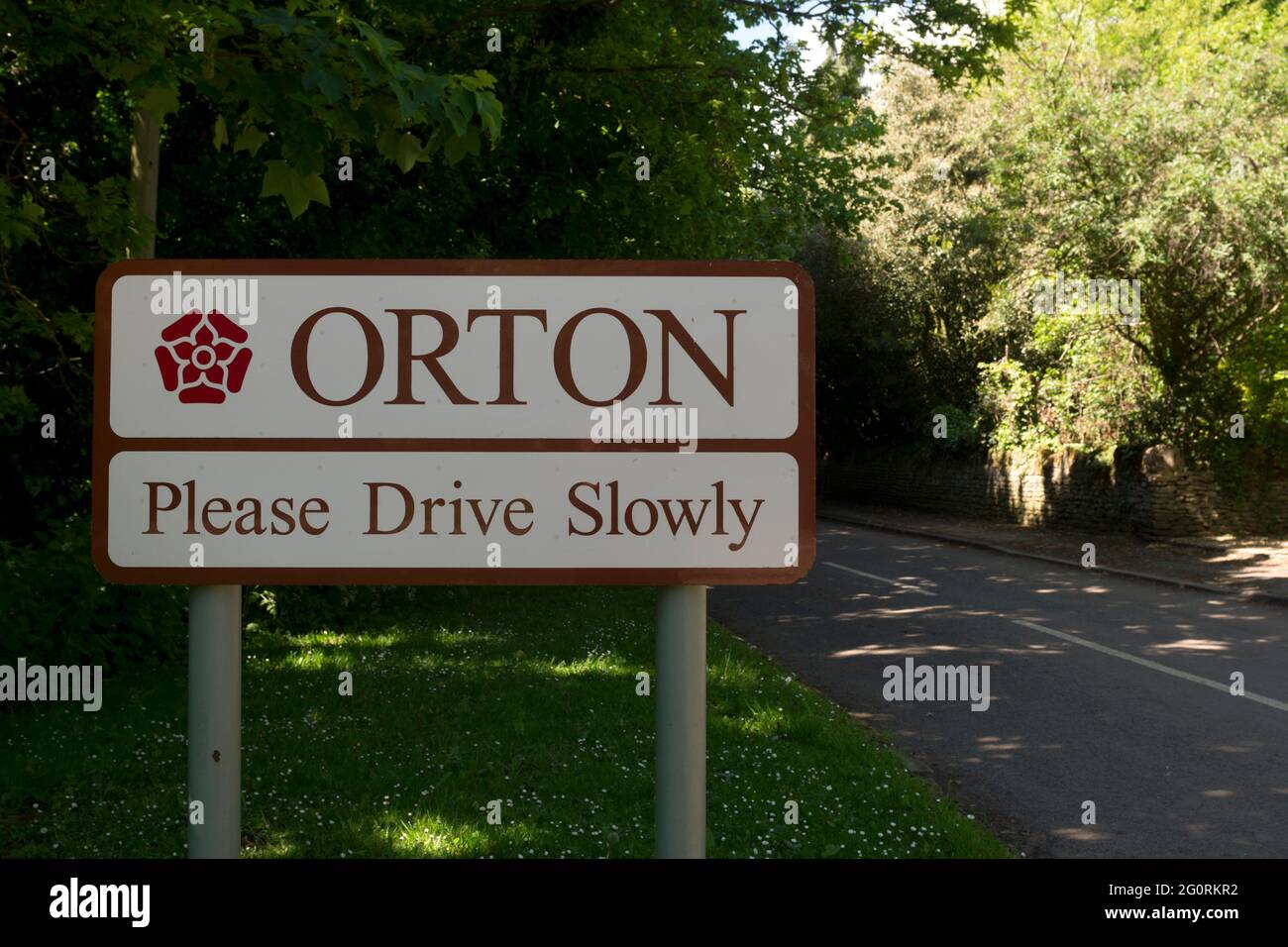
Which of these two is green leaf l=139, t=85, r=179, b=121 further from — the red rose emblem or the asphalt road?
the asphalt road

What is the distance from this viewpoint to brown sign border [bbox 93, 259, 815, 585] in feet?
6.82

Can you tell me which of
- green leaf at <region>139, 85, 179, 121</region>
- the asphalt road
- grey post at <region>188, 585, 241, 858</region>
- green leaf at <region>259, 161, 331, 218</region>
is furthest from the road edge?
grey post at <region>188, 585, 241, 858</region>

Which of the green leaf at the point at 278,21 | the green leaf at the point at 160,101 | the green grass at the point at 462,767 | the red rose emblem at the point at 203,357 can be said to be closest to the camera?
the red rose emblem at the point at 203,357

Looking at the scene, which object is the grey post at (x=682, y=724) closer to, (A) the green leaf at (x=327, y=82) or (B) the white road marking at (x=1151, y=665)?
(A) the green leaf at (x=327, y=82)

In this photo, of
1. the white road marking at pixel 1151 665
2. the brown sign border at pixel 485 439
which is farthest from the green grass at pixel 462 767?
the white road marking at pixel 1151 665

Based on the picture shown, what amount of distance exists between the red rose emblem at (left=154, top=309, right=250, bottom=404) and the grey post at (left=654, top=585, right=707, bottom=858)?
2.96 ft

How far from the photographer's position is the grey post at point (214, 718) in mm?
2064

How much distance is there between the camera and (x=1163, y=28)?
38.1 m

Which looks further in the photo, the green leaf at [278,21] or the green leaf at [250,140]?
the green leaf at [250,140]

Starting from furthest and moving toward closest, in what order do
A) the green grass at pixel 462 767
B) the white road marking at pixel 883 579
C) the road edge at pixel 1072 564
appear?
the white road marking at pixel 883 579, the road edge at pixel 1072 564, the green grass at pixel 462 767

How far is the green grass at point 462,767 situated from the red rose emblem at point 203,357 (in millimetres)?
3212

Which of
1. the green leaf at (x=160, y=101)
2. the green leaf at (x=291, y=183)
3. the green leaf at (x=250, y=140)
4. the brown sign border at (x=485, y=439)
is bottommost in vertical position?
the brown sign border at (x=485, y=439)

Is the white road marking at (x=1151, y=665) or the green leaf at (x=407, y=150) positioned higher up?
the green leaf at (x=407, y=150)

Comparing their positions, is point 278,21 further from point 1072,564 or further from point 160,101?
point 1072,564
